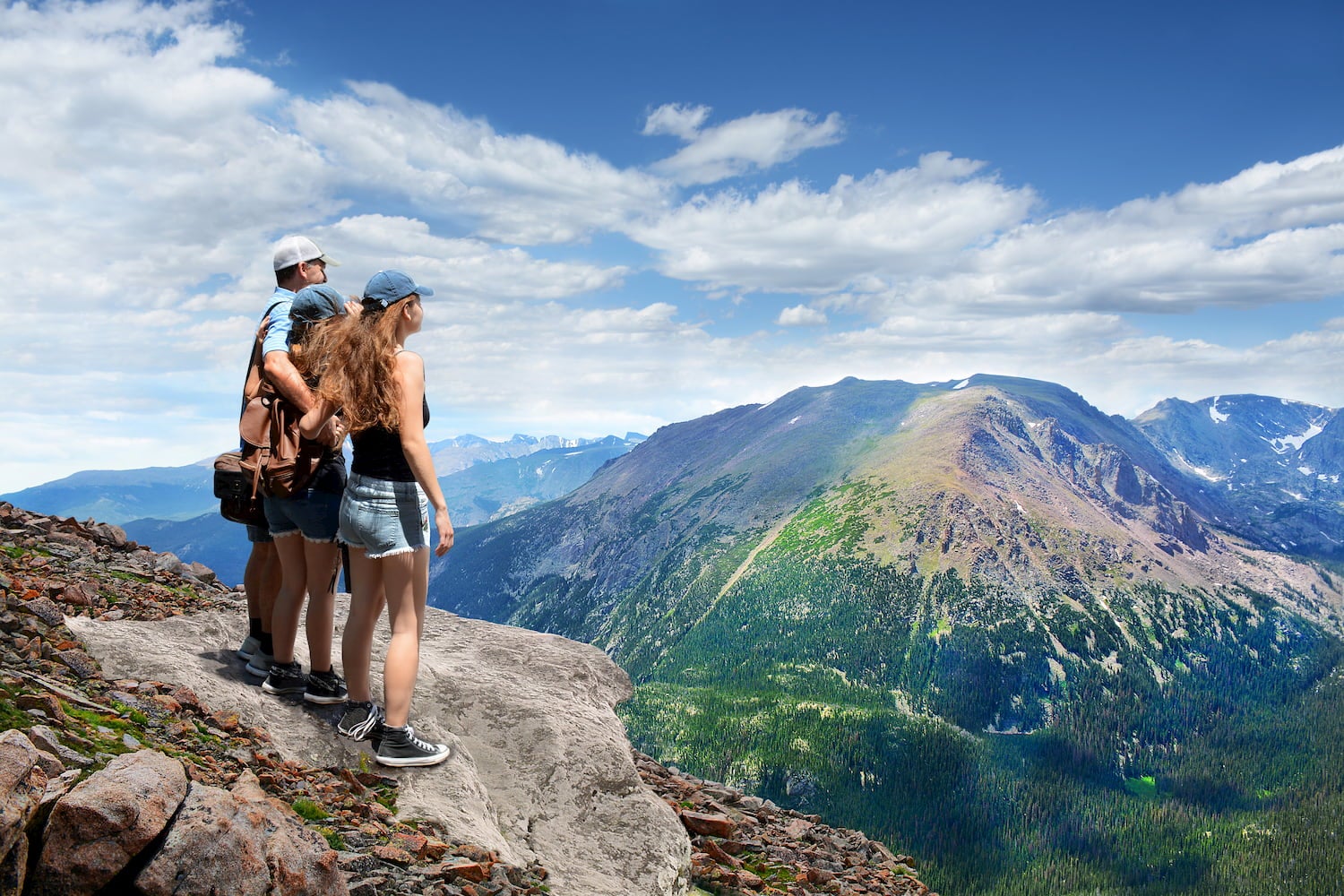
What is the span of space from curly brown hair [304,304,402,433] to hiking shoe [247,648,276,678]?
4.16 metres

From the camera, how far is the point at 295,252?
9.70 m

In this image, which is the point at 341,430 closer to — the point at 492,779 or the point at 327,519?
the point at 327,519

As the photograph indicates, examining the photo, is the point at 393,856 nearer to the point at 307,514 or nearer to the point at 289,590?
the point at 289,590

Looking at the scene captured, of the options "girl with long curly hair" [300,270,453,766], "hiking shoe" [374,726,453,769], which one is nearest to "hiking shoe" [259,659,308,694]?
"girl with long curly hair" [300,270,453,766]

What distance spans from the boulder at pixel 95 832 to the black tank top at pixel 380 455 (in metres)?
3.56

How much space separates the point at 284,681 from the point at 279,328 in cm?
441

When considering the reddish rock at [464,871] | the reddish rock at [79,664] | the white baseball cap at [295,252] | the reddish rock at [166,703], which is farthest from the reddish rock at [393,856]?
the white baseball cap at [295,252]

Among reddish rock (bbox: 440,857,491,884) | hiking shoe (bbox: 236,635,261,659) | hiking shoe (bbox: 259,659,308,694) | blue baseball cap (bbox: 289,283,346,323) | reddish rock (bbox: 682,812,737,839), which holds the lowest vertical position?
reddish rock (bbox: 682,812,737,839)

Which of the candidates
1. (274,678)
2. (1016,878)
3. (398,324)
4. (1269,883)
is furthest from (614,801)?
(1269,883)

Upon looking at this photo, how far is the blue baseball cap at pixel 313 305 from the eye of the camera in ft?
30.2

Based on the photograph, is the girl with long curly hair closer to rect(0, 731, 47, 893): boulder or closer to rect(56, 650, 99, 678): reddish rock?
rect(56, 650, 99, 678): reddish rock

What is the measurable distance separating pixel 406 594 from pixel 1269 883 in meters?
262

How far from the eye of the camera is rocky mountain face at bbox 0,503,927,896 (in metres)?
5.45

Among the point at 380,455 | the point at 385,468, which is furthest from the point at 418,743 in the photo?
the point at 380,455
